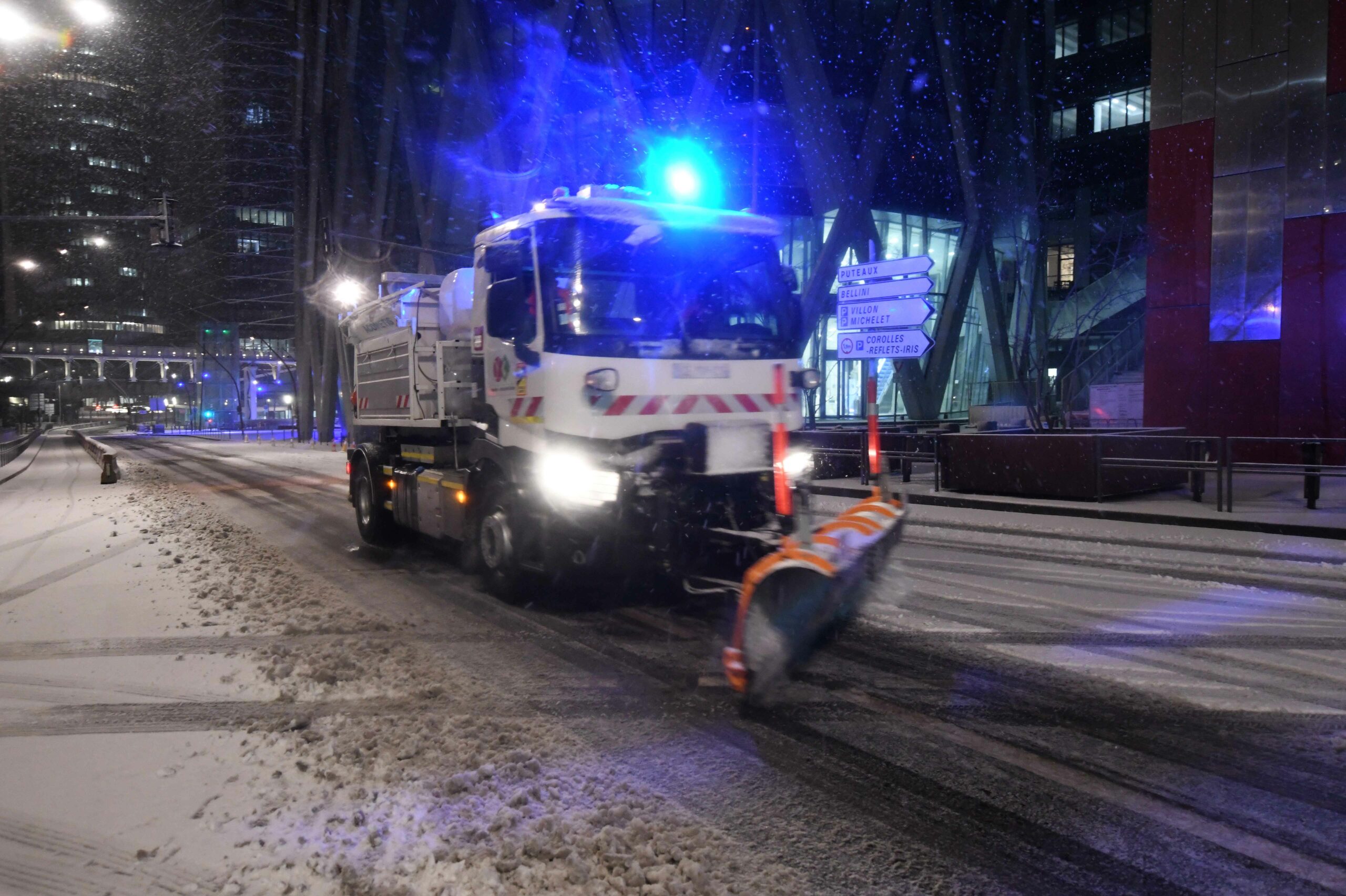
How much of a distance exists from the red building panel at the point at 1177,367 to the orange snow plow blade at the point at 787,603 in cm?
1690

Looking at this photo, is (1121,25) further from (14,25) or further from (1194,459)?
(14,25)

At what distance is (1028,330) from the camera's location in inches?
816

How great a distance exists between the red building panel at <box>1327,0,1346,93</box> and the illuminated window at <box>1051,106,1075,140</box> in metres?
30.2

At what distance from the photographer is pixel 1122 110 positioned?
43.1 meters

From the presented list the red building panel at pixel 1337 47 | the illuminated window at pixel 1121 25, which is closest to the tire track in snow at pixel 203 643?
the red building panel at pixel 1337 47

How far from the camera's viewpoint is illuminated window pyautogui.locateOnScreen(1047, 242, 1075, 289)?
143 feet

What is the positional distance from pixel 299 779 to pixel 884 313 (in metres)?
12.7

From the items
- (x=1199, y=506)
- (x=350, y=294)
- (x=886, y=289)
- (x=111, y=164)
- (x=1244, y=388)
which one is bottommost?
(x=1199, y=506)

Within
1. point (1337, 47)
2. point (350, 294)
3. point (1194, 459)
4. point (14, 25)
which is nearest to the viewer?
point (14, 25)

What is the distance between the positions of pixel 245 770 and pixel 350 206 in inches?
1794

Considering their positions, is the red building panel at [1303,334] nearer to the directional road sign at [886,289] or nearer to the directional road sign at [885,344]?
the directional road sign at [885,344]

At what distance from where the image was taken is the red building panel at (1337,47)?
54.6ft

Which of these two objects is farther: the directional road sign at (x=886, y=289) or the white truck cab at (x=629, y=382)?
the directional road sign at (x=886, y=289)

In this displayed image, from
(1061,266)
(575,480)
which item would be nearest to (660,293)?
(575,480)
